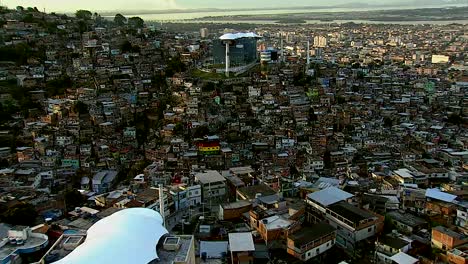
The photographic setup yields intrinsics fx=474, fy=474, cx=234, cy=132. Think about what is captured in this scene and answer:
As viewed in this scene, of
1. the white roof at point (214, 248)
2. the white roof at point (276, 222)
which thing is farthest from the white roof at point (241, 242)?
the white roof at point (276, 222)

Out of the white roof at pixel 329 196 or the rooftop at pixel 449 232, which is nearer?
the rooftop at pixel 449 232

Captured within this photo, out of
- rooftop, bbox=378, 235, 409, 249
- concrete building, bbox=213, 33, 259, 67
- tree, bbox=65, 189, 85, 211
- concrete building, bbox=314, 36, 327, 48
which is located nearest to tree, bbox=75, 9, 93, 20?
concrete building, bbox=213, 33, 259, 67

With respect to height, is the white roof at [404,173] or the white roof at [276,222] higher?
the white roof at [276,222]

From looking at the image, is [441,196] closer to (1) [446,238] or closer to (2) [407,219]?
(2) [407,219]

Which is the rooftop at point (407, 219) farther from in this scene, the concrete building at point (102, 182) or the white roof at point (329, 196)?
the concrete building at point (102, 182)

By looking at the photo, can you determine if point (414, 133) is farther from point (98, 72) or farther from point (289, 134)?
point (98, 72)
